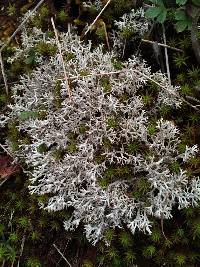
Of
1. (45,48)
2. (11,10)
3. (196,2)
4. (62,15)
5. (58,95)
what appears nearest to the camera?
(196,2)

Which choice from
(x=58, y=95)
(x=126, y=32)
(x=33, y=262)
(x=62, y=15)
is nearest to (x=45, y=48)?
(x=62, y=15)

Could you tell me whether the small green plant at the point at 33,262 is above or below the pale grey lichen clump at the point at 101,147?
below

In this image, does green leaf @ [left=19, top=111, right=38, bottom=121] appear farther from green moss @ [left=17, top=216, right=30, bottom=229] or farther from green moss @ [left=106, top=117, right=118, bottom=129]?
green moss @ [left=17, top=216, right=30, bottom=229]

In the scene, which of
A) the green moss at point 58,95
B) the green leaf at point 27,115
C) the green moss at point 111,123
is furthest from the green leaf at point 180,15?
the green leaf at point 27,115

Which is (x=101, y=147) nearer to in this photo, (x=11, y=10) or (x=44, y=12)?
(x=44, y=12)

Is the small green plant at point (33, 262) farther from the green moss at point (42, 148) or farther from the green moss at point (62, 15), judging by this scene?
the green moss at point (62, 15)

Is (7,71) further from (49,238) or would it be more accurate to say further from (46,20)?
(49,238)

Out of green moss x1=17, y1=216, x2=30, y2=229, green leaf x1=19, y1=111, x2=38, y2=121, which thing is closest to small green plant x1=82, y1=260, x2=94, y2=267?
green moss x1=17, y1=216, x2=30, y2=229

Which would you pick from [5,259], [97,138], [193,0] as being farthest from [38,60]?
[5,259]
